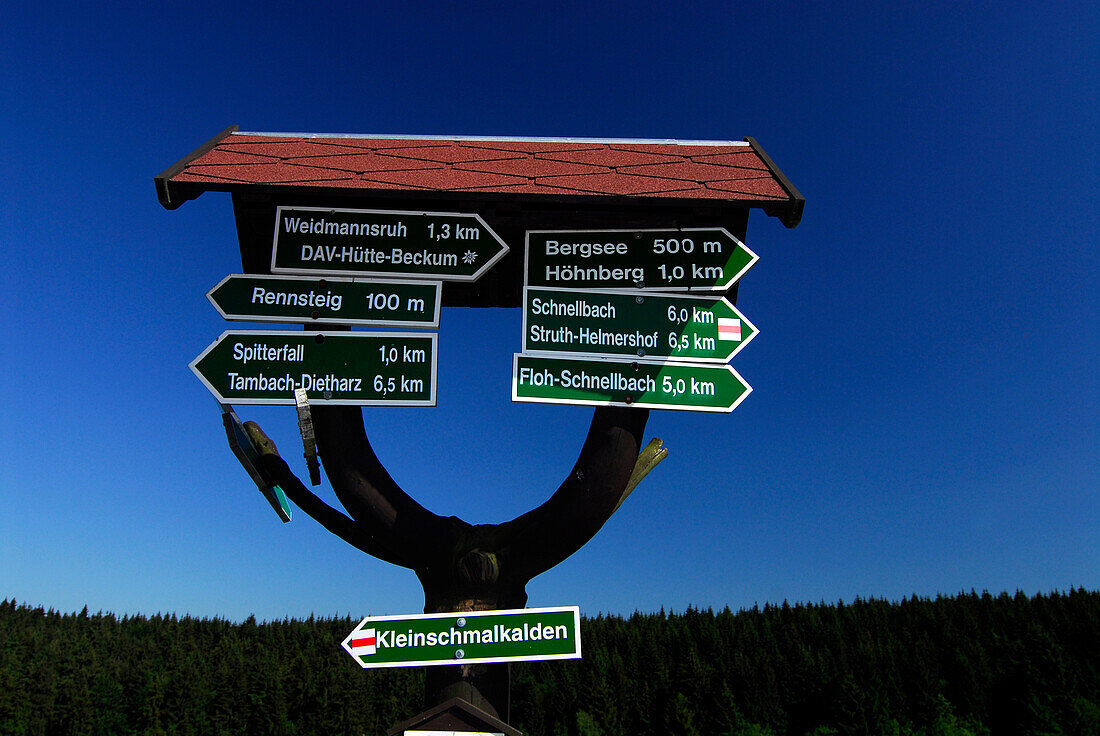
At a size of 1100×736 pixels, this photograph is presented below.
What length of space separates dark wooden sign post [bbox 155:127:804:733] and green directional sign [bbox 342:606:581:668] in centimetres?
19

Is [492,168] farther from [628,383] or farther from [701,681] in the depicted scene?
[701,681]

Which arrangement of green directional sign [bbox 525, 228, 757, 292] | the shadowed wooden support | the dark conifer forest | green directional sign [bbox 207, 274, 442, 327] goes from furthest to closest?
the dark conifer forest
green directional sign [bbox 525, 228, 757, 292]
green directional sign [bbox 207, 274, 442, 327]
the shadowed wooden support

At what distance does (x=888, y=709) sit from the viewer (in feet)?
142

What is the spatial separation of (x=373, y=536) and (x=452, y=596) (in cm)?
55

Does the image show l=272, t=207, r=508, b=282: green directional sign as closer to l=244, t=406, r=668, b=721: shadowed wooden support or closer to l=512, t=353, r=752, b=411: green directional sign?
l=512, t=353, r=752, b=411: green directional sign

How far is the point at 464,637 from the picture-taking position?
3.75 metres

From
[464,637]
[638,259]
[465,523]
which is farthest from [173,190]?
[464,637]

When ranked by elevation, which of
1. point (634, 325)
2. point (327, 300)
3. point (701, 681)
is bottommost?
point (634, 325)

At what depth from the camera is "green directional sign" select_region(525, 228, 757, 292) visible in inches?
181

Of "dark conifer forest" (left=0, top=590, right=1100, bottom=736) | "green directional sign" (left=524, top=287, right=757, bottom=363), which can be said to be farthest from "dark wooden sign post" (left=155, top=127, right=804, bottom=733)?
"dark conifer forest" (left=0, top=590, right=1100, bottom=736)

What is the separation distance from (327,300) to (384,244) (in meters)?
0.51

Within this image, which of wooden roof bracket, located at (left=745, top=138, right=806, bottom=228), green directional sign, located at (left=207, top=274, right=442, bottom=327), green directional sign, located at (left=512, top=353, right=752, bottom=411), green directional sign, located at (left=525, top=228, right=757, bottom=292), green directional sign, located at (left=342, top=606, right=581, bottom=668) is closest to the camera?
green directional sign, located at (left=342, top=606, right=581, bottom=668)

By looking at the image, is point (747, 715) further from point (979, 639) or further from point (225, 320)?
point (225, 320)

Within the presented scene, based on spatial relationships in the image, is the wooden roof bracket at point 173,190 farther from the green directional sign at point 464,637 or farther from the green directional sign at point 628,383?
the green directional sign at point 464,637
